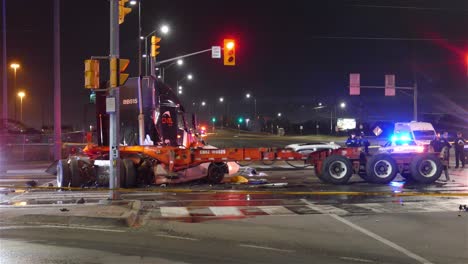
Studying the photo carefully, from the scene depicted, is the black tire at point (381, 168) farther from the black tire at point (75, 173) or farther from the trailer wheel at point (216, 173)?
the black tire at point (75, 173)

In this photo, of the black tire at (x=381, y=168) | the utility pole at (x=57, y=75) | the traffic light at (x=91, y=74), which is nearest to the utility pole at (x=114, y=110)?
the traffic light at (x=91, y=74)

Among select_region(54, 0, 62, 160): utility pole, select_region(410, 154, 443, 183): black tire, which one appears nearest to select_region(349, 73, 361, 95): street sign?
select_region(410, 154, 443, 183): black tire

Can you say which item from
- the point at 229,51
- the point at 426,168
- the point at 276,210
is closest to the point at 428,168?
the point at 426,168

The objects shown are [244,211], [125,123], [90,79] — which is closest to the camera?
[244,211]

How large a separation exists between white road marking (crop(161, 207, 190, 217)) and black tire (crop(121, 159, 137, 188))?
4.51 meters

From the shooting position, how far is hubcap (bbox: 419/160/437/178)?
18.6m

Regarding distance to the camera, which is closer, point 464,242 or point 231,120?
point 464,242

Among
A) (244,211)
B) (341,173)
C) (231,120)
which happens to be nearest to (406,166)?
(341,173)

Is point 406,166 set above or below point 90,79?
below

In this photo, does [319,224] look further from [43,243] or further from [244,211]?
[43,243]

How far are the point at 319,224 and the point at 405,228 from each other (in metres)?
1.62

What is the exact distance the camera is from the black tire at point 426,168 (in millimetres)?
18562

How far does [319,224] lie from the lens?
10.7 metres

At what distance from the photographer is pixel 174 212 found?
40.3 feet
